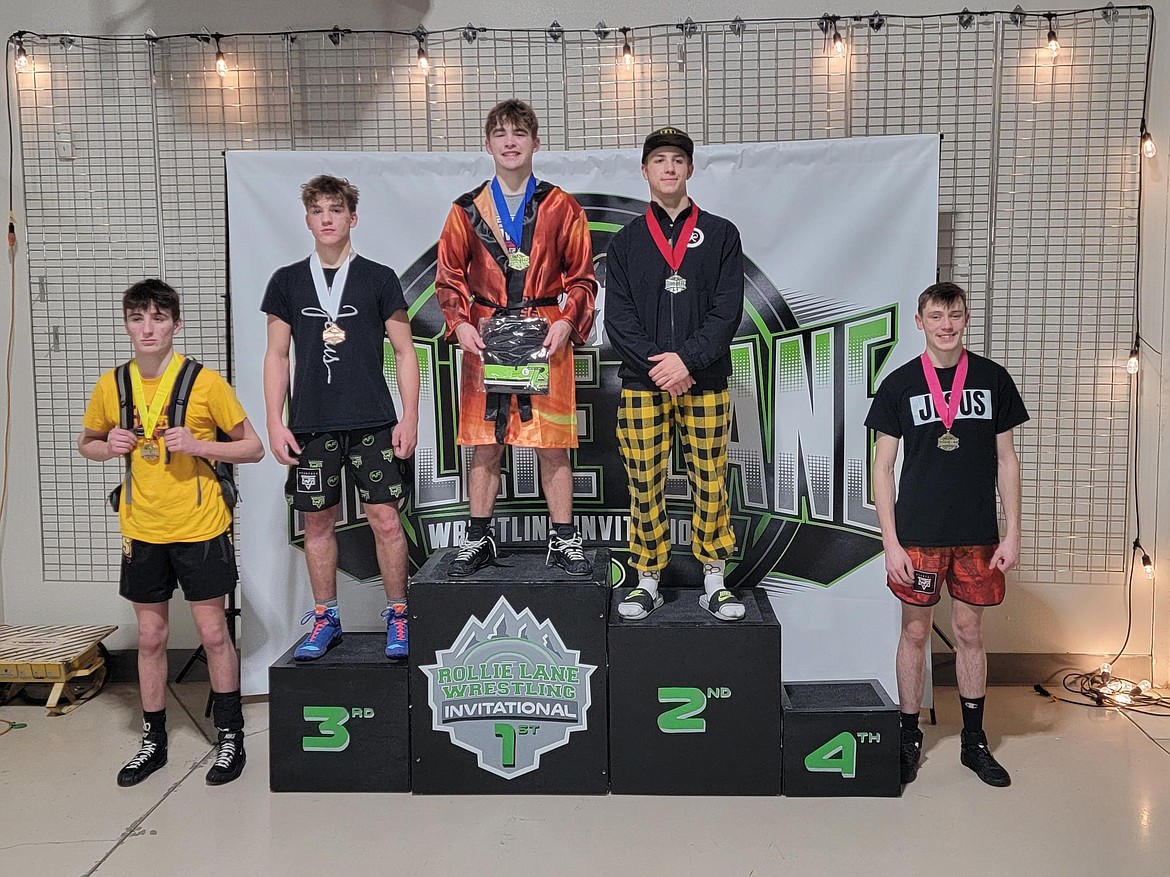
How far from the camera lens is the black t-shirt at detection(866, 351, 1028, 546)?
3.10m

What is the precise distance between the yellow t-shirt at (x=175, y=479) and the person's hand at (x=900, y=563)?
2345mm

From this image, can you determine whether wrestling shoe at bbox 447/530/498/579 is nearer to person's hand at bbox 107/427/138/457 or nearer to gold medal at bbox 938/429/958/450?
person's hand at bbox 107/427/138/457

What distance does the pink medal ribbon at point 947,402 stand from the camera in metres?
3.10

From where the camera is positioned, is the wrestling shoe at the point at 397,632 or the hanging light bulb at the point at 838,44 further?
the hanging light bulb at the point at 838,44

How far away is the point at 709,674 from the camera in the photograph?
3.11m

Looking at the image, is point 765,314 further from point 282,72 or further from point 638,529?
point 282,72

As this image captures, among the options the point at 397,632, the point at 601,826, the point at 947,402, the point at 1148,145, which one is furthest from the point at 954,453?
the point at 397,632

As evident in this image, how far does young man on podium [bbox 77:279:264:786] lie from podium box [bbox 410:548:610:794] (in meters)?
0.74

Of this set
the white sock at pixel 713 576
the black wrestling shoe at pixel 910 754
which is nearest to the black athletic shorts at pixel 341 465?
the white sock at pixel 713 576

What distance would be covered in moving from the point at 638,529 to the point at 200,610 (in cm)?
159

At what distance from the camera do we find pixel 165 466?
3.14 metres

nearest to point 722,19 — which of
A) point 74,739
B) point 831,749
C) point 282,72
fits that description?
point 282,72

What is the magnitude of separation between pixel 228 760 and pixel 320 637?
538 mm

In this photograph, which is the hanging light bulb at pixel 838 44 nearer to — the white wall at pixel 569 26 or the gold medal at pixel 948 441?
the white wall at pixel 569 26
